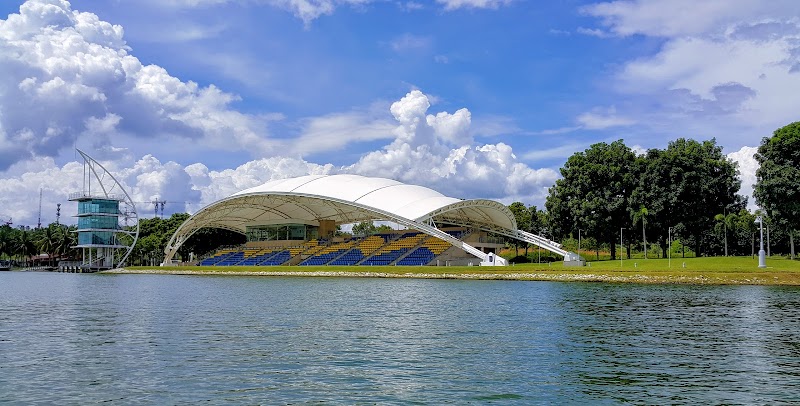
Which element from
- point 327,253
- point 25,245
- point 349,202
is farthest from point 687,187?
point 25,245

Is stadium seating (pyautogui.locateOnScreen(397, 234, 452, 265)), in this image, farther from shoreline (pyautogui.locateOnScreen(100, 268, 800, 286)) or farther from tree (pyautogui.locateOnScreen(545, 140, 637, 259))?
tree (pyautogui.locateOnScreen(545, 140, 637, 259))

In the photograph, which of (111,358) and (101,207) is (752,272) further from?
(101,207)

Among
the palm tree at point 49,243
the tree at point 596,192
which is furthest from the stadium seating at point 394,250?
the palm tree at point 49,243

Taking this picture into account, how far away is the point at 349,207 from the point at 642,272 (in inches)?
1963

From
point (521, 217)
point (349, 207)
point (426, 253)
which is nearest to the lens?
point (426, 253)

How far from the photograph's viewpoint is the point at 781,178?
6153 centimetres

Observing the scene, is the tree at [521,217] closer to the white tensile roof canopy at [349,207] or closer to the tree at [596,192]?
the white tensile roof canopy at [349,207]

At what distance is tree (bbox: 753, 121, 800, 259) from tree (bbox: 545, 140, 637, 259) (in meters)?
18.6

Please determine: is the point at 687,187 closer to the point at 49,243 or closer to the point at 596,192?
the point at 596,192

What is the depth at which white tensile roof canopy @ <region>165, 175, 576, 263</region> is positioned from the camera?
84.8 m

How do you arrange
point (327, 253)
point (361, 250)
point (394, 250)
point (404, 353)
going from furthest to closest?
point (327, 253)
point (361, 250)
point (394, 250)
point (404, 353)

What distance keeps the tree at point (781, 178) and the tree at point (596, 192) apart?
61.0 ft

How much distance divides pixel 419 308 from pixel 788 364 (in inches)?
701

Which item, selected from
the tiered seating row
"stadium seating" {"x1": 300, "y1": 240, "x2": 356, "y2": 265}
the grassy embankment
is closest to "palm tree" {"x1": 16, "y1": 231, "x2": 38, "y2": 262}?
the tiered seating row
